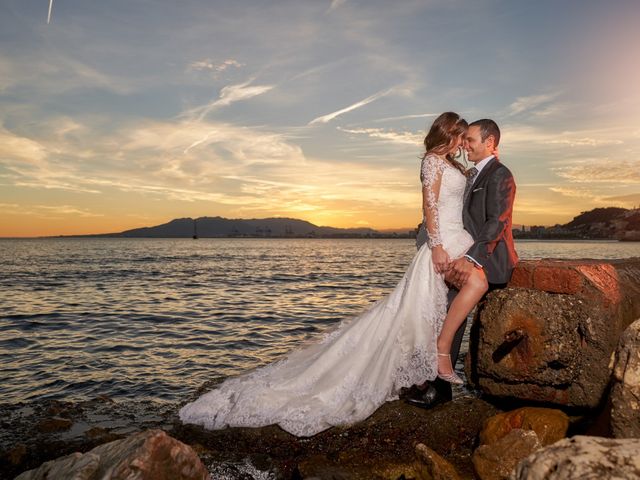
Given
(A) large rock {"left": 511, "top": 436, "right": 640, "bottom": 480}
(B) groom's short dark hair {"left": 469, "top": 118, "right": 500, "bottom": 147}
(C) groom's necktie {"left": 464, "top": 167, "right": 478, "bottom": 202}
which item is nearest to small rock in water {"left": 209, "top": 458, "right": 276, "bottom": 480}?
(A) large rock {"left": 511, "top": 436, "right": 640, "bottom": 480}

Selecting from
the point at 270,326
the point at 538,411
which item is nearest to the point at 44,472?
the point at 538,411

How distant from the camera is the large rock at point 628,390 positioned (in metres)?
3.13

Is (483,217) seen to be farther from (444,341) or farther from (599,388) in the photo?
(599,388)

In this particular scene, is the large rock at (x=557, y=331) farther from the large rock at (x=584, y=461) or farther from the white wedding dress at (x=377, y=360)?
the large rock at (x=584, y=461)

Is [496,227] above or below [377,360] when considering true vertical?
above

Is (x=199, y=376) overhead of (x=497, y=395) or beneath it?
beneath

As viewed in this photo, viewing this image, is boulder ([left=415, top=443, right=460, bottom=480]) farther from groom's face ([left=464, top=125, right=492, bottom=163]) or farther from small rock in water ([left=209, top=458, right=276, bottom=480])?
groom's face ([left=464, top=125, right=492, bottom=163])

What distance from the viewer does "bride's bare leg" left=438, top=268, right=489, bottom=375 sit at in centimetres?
495

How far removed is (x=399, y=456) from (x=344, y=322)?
228 centimetres

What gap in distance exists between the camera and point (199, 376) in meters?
8.65

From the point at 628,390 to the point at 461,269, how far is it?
199 cm

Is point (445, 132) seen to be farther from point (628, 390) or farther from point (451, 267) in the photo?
point (628, 390)

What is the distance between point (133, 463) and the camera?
3164 millimetres

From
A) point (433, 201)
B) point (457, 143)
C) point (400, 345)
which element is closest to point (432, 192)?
point (433, 201)
